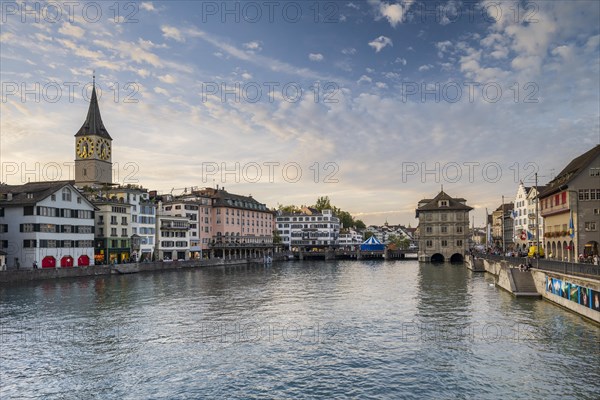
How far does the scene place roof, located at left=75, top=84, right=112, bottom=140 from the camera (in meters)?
141

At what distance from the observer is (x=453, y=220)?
126 m

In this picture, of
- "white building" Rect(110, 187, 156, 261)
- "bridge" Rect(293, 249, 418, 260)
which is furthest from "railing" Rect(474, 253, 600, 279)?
"bridge" Rect(293, 249, 418, 260)

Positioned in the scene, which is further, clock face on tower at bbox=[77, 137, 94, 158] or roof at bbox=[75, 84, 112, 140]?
roof at bbox=[75, 84, 112, 140]

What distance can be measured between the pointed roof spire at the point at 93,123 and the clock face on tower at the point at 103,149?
177 centimetres

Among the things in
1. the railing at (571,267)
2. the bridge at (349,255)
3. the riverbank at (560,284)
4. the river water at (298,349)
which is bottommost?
the bridge at (349,255)

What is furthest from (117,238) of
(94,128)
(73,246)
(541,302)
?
(541,302)

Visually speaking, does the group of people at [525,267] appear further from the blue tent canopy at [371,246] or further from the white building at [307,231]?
the white building at [307,231]

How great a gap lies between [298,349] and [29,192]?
7140cm

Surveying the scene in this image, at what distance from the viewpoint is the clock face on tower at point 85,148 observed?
139 metres

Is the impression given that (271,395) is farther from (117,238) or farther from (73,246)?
(117,238)

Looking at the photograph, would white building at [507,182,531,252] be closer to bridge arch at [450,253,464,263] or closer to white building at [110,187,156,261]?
bridge arch at [450,253,464,263]

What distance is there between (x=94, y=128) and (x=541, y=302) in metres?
131

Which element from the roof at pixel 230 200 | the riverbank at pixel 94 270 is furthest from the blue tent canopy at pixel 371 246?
the riverbank at pixel 94 270

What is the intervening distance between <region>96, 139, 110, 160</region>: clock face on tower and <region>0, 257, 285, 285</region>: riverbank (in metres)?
51.4
